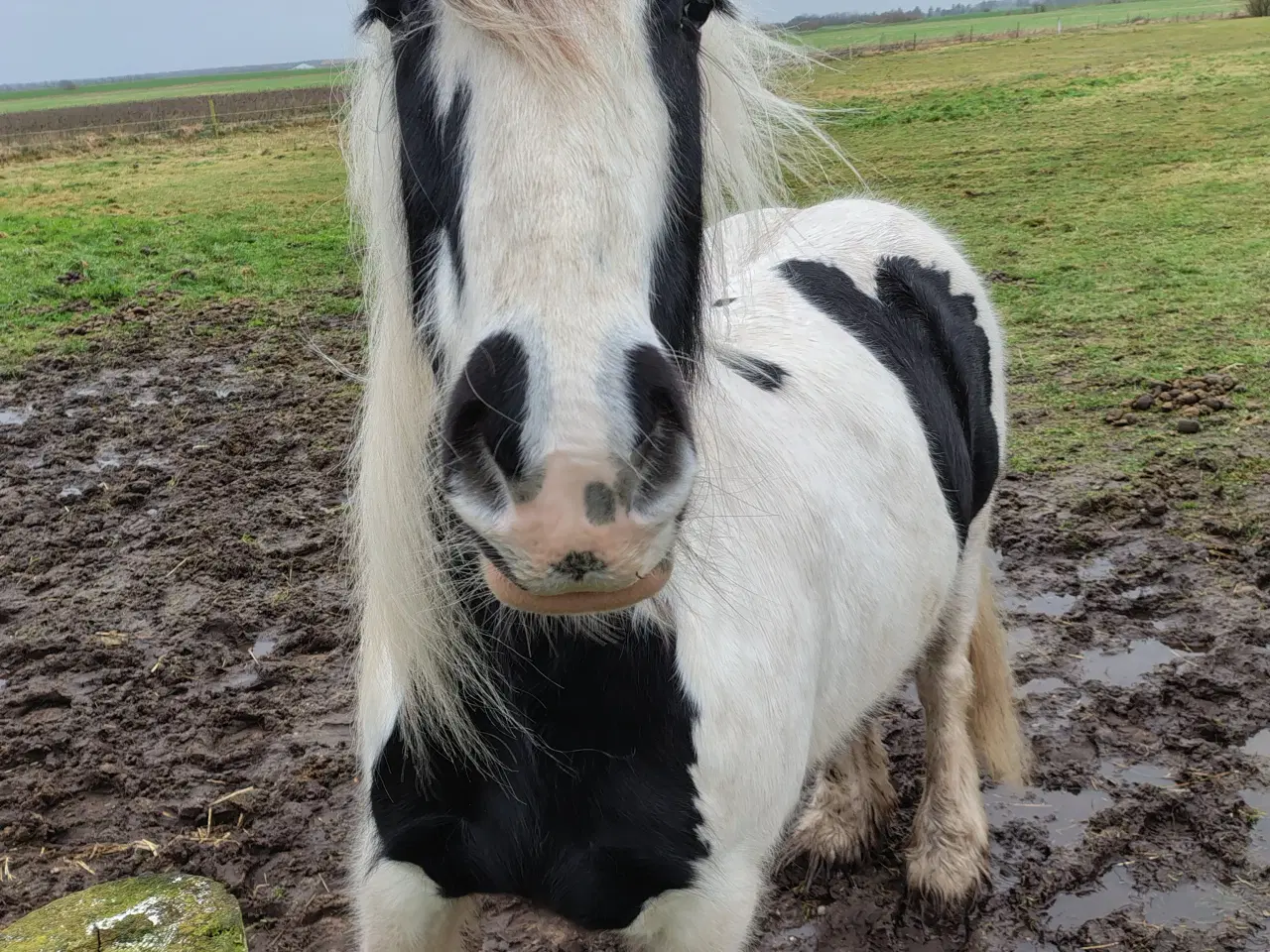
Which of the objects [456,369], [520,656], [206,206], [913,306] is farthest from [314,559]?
[206,206]

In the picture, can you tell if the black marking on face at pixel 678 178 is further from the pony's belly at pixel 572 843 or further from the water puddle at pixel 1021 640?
the water puddle at pixel 1021 640

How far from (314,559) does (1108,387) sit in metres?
4.29

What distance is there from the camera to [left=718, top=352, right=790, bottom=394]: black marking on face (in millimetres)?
2107

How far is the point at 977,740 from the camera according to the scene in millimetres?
2951

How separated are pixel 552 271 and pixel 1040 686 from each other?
284 cm

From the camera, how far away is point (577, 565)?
1.13 meters

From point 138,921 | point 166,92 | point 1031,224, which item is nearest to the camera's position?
point 138,921

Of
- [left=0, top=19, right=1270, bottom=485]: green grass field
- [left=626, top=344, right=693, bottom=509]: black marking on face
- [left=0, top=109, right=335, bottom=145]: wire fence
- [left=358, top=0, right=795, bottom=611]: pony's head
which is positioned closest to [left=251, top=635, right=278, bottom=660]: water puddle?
[left=0, top=19, right=1270, bottom=485]: green grass field

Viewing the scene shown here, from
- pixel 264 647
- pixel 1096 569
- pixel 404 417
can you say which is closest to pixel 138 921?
pixel 264 647

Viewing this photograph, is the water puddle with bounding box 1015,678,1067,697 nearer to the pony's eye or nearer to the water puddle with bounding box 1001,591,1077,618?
the water puddle with bounding box 1001,591,1077,618

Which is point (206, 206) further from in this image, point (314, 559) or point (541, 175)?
point (541, 175)

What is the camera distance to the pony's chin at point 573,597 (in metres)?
1.19

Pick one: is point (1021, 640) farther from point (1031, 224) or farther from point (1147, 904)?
point (1031, 224)

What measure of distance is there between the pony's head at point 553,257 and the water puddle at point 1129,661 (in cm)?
263
